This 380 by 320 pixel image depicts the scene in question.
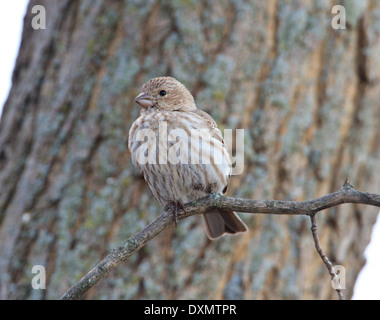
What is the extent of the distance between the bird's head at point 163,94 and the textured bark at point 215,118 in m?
0.42

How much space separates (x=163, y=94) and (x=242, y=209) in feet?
5.81

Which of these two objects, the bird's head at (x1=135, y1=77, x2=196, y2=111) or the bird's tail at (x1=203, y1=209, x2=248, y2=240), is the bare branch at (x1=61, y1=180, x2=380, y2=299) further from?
the bird's head at (x1=135, y1=77, x2=196, y2=111)

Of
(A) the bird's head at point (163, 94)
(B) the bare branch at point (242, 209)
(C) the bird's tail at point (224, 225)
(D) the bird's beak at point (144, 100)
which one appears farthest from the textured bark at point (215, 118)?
(B) the bare branch at point (242, 209)

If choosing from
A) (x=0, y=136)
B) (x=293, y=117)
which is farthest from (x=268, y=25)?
(x=0, y=136)

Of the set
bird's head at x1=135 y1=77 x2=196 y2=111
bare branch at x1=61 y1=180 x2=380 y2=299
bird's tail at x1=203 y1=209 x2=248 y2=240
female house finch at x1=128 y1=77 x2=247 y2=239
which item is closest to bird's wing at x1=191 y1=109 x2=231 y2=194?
female house finch at x1=128 y1=77 x2=247 y2=239

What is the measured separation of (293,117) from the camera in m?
4.89

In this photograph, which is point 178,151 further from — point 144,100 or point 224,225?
point 224,225

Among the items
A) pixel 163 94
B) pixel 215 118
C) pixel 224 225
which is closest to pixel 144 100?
pixel 163 94

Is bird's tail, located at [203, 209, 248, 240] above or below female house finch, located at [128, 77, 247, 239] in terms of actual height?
below

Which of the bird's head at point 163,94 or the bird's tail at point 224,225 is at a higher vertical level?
the bird's head at point 163,94

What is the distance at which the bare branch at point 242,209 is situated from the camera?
8.31 ft

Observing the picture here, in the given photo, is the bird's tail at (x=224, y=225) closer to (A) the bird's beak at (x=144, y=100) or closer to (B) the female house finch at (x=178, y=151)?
(B) the female house finch at (x=178, y=151)

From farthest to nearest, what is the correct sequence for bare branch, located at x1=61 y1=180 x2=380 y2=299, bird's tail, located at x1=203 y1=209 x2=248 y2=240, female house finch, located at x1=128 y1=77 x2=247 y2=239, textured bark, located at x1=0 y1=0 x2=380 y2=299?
textured bark, located at x1=0 y1=0 x2=380 y2=299
bird's tail, located at x1=203 y1=209 x2=248 y2=240
female house finch, located at x1=128 y1=77 x2=247 y2=239
bare branch, located at x1=61 y1=180 x2=380 y2=299

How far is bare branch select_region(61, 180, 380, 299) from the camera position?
253 cm
